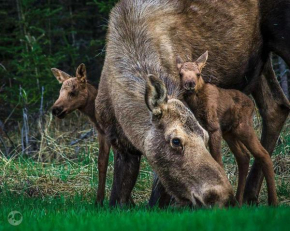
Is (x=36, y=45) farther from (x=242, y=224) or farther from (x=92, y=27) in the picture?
(x=242, y=224)

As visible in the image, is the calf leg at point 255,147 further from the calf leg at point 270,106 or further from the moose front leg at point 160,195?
the calf leg at point 270,106

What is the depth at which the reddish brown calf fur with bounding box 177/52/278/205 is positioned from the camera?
7168mm

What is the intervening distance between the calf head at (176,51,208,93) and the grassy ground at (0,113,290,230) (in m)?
1.40

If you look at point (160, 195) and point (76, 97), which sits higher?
point (76, 97)

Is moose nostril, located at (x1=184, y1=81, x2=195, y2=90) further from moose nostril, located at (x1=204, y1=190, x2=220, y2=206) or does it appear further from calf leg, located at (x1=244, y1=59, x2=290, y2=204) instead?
calf leg, located at (x1=244, y1=59, x2=290, y2=204)

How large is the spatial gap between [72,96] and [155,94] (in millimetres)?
3050

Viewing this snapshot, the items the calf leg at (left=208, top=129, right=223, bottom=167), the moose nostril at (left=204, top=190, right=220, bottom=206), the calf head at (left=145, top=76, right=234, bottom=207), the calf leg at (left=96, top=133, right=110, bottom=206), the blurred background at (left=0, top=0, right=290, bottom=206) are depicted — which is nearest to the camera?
the moose nostril at (left=204, top=190, right=220, bottom=206)

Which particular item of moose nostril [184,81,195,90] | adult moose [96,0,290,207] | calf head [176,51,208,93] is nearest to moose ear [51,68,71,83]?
adult moose [96,0,290,207]

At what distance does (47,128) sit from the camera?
1214cm

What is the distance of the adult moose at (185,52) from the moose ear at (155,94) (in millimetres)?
261

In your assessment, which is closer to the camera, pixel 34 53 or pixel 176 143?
pixel 176 143

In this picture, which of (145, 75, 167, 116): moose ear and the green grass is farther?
(145, 75, 167, 116): moose ear

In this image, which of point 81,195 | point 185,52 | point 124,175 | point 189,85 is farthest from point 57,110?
point 189,85

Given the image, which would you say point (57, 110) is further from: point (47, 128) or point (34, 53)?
point (34, 53)
